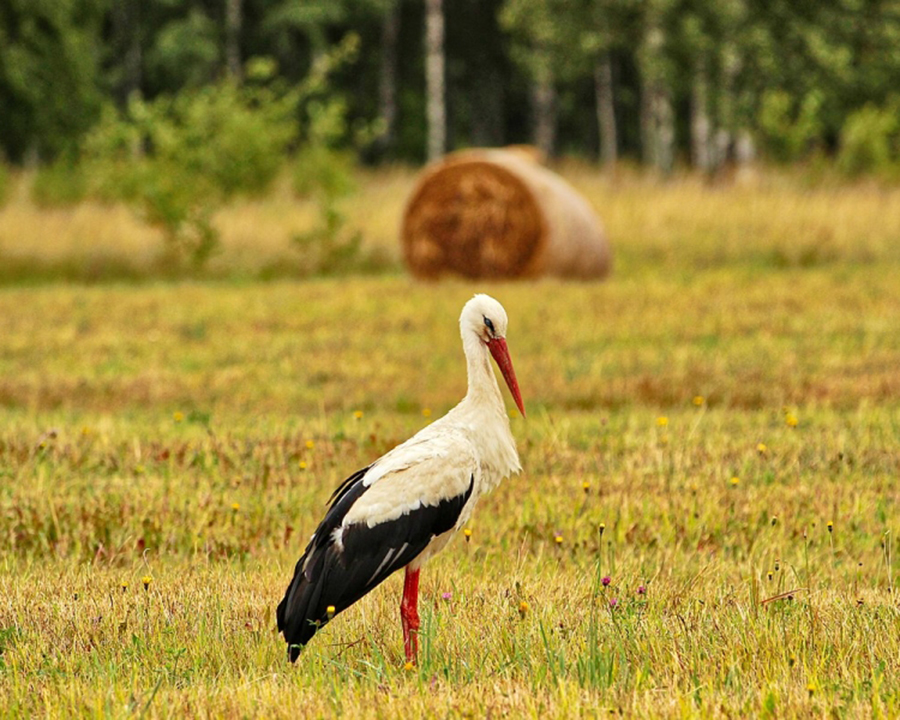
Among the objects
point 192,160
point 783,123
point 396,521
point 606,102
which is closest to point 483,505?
point 396,521

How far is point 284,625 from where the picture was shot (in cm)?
422

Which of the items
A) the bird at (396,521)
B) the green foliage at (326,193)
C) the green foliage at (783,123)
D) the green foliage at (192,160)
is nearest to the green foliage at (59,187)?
the green foliage at (192,160)

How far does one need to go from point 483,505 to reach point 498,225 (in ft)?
37.8

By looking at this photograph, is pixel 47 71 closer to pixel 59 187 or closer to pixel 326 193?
pixel 59 187

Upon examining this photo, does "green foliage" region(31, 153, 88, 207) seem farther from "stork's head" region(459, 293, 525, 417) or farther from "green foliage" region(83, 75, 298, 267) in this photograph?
"stork's head" region(459, 293, 525, 417)

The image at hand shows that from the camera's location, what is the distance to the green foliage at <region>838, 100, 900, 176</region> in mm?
25855

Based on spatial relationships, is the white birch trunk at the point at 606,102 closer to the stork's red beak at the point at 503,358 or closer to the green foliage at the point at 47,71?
the green foliage at the point at 47,71

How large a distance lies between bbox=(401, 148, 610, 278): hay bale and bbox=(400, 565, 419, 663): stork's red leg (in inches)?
522

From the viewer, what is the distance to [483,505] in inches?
269

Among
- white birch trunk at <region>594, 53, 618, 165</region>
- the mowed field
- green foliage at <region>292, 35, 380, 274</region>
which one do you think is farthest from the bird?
white birch trunk at <region>594, 53, 618, 165</region>

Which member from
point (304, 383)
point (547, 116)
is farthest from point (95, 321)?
point (547, 116)

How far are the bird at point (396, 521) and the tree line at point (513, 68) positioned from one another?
748 inches

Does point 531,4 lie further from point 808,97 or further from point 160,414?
point 160,414

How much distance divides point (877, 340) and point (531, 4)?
70.3 feet
